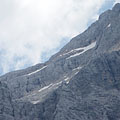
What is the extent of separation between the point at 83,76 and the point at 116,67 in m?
13.8

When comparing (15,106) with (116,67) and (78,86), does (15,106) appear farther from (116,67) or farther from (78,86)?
(116,67)

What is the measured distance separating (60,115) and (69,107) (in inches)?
173

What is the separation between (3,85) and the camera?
532ft

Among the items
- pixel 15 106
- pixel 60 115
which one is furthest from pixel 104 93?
pixel 15 106

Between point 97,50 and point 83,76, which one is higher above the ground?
point 97,50

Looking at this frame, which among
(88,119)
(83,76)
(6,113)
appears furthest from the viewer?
(83,76)

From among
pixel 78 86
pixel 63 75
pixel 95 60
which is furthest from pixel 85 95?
pixel 63 75

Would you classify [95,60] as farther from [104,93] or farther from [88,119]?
[88,119]

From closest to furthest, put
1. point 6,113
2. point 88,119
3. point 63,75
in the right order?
1. point 88,119
2. point 6,113
3. point 63,75

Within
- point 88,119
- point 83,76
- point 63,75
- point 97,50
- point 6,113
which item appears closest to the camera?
point 88,119

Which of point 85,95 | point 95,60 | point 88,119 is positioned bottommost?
point 88,119

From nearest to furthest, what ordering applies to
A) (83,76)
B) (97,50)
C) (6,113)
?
1. (6,113)
2. (83,76)
3. (97,50)

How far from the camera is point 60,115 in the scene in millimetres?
145875

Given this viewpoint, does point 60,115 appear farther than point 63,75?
No
